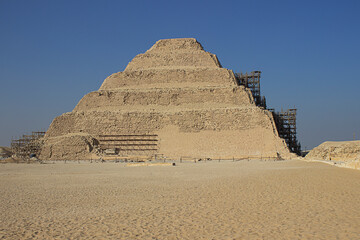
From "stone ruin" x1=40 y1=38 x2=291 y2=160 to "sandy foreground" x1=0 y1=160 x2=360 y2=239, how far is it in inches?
815

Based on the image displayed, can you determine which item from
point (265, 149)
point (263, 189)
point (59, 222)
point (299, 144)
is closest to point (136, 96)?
point (265, 149)

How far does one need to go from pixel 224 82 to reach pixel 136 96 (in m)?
11.2

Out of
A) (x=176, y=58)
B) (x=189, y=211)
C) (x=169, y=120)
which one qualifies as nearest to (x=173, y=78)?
(x=176, y=58)

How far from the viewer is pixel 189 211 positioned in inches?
335

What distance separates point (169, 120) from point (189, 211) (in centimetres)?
3107

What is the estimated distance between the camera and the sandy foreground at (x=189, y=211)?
6.66 metres

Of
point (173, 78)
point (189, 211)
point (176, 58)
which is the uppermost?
point (176, 58)

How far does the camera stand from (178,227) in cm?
707

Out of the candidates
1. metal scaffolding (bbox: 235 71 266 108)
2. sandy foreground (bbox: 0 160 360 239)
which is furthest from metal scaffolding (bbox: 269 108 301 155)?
sandy foreground (bbox: 0 160 360 239)

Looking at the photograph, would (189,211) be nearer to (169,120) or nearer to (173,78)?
(169,120)

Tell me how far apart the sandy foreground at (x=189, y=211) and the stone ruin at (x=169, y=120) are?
20.7 metres

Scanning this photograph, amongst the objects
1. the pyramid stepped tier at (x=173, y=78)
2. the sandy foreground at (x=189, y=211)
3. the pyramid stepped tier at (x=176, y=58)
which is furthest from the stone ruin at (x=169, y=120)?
the sandy foreground at (x=189, y=211)

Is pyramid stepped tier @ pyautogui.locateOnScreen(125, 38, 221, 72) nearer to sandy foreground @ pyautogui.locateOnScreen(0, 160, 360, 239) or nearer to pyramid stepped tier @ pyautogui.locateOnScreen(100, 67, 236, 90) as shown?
pyramid stepped tier @ pyautogui.locateOnScreen(100, 67, 236, 90)

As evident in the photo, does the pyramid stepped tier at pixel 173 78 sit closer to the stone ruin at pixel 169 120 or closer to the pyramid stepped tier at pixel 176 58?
the stone ruin at pixel 169 120
